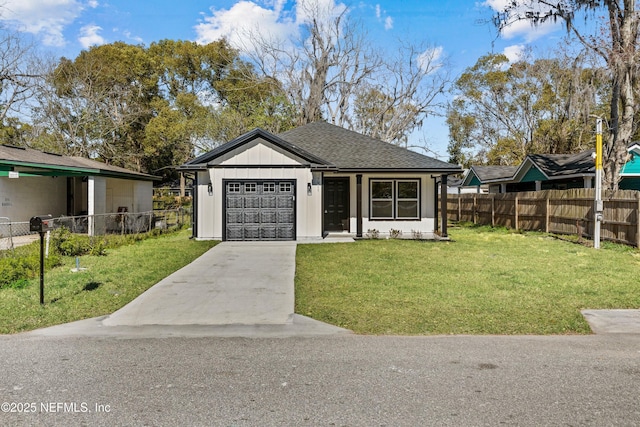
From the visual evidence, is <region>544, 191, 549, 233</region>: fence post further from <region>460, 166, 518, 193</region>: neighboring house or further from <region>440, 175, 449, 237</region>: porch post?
<region>460, 166, 518, 193</region>: neighboring house

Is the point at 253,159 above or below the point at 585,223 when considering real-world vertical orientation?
above

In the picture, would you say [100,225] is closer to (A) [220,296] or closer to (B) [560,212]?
(A) [220,296]

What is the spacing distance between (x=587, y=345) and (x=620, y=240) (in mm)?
11234

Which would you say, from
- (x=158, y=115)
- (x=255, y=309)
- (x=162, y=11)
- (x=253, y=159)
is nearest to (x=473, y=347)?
(x=255, y=309)

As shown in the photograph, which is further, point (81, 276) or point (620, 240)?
point (620, 240)

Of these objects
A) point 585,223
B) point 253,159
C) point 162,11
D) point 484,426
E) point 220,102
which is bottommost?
point 484,426

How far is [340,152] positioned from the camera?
1834 centimetres

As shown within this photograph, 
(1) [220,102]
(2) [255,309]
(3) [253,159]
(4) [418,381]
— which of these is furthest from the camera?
(1) [220,102]

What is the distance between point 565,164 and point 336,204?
572 inches

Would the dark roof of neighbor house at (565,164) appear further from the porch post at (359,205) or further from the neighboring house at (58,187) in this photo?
the neighboring house at (58,187)

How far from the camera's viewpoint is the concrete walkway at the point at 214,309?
5816mm

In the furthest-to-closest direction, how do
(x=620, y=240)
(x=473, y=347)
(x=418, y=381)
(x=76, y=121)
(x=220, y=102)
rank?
1. (x=220, y=102)
2. (x=76, y=121)
3. (x=620, y=240)
4. (x=473, y=347)
5. (x=418, y=381)

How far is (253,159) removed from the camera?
1573 centimetres

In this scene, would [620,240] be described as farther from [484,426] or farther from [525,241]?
[484,426]
